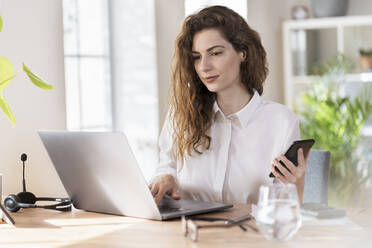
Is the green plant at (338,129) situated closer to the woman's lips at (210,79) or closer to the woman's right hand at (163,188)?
the woman's lips at (210,79)

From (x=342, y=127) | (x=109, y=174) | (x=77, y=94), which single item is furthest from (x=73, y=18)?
(x=342, y=127)

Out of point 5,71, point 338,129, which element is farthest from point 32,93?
point 338,129

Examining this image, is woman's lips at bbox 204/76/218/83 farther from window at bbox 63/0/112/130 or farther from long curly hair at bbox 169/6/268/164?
window at bbox 63/0/112/130

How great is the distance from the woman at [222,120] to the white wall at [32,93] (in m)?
0.47

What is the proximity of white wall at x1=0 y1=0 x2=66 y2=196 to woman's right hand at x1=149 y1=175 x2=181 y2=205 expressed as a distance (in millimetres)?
517

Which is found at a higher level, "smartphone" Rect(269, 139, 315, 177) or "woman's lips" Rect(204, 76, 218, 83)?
"woman's lips" Rect(204, 76, 218, 83)

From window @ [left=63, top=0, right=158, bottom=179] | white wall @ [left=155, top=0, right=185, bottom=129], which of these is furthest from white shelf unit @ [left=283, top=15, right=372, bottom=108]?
window @ [left=63, top=0, right=158, bottom=179]

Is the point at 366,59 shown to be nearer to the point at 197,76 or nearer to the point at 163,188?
the point at 197,76

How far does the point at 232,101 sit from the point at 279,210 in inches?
39.1

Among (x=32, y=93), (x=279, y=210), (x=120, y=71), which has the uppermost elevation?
(x=120, y=71)

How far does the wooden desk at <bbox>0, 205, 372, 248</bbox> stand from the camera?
1394 millimetres

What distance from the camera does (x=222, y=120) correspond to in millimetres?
2217

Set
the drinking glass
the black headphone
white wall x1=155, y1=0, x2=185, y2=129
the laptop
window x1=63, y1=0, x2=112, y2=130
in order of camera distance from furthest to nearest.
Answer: white wall x1=155, y1=0, x2=185, y2=129 < window x1=63, y1=0, x2=112, y2=130 < the black headphone < the laptop < the drinking glass

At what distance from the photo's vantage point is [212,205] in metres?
1.77
